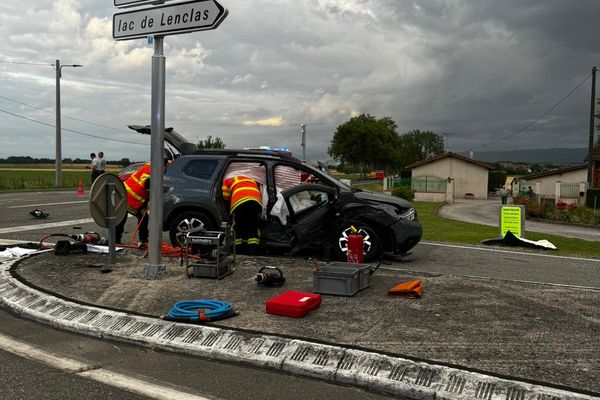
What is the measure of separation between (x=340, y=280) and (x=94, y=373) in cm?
278

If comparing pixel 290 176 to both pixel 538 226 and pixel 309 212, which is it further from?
pixel 538 226

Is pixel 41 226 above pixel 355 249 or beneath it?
beneath

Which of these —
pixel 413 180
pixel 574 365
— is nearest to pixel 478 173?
pixel 413 180

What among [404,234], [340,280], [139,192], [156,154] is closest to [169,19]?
[156,154]

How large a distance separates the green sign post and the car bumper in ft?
16.8

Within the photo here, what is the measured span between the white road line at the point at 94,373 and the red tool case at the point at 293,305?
1.64 meters

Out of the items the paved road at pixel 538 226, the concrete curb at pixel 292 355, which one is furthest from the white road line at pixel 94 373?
the paved road at pixel 538 226

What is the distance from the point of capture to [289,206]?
328 inches

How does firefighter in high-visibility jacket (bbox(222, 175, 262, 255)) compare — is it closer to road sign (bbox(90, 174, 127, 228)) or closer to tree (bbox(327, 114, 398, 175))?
road sign (bbox(90, 174, 127, 228))

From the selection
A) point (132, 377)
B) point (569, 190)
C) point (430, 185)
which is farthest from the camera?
point (430, 185)

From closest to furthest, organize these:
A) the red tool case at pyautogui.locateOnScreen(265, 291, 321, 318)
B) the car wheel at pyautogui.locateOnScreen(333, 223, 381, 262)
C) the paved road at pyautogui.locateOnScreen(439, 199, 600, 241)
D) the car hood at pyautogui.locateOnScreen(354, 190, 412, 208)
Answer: the red tool case at pyautogui.locateOnScreen(265, 291, 321, 318) → the car wheel at pyautogui.locateOnScreen(333, 223, 381, 262) → the car hood at pyautogui.locateOnScreen(354, 190, 412, 208) → the paved road at pyautogui.locateOnScreen(439, 199, 600, 241)

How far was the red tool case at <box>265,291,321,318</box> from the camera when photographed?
5.03m

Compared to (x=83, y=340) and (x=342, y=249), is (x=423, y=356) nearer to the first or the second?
(x=83, y=340)

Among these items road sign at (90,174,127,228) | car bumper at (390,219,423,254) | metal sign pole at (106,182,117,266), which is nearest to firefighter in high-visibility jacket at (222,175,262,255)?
road sign at (90,174,127,228)
